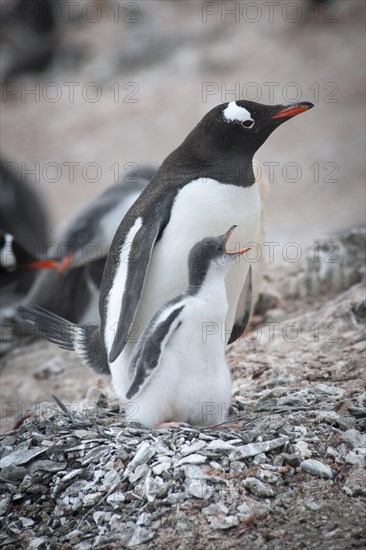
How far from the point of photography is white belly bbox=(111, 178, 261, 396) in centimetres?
348

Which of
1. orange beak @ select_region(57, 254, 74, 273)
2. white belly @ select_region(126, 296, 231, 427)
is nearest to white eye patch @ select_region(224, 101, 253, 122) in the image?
white belly @ select_region(126, 296, 231, 427)

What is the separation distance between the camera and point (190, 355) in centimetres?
324

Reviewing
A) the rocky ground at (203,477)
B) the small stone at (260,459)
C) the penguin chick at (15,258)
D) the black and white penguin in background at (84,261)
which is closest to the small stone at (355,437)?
the rocky ground at (203,477)

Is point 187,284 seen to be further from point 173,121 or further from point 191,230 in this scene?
point 173,121

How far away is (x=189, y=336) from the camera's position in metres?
3.23

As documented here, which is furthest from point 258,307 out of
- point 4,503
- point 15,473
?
point 4,503

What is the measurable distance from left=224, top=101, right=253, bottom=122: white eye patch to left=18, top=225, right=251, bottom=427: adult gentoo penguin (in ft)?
1.63

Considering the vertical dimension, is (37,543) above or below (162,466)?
below

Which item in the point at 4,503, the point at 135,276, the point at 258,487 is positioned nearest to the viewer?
the point at 258,487

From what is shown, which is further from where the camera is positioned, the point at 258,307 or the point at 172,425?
the point at 258,307

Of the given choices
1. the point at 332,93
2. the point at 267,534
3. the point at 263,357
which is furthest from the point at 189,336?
the point at 332,93

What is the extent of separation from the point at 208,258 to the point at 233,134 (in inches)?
22.8

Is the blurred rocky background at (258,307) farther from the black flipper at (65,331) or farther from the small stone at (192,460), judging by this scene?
the black flipper at (65,331)

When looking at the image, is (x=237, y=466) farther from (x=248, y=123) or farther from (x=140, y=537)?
(x=248, y=123)
